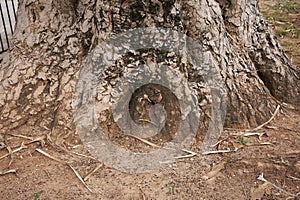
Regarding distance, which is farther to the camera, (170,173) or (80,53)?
(80,53)

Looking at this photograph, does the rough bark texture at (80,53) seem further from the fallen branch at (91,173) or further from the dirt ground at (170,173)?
the fallen branch at (91,173)

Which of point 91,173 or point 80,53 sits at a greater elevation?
point 80,53

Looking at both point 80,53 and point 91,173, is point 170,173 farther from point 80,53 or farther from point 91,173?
point 80,53

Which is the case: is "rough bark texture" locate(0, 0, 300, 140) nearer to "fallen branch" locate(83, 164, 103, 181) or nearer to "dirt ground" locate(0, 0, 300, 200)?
"dirt ground" locate(0, 0, 300, 200)

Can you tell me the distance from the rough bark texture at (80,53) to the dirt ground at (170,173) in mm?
164

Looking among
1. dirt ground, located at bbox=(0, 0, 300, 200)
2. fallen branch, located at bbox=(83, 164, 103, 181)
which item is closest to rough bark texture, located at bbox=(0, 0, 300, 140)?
dirt ground, located at bbox=(0, 0, 300, 200)

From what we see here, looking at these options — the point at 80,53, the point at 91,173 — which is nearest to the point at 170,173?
the point at 91,173

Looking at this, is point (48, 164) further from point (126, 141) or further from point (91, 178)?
point (126, 141)

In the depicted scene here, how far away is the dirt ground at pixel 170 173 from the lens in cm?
253

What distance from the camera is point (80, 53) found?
304 cm

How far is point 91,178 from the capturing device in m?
2.65

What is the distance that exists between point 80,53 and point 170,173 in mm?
998

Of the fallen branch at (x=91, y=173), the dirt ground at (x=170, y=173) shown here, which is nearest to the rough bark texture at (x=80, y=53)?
the dirt ground at (x=170, y=173)

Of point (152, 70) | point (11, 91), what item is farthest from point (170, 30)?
point (11, 91)
